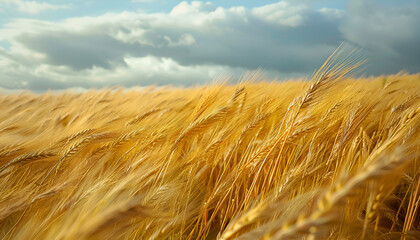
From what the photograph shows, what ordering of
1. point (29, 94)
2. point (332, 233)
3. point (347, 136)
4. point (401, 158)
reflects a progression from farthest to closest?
point (29, 94)
point (347, 136)
point (332, 233)
point (401, 158)

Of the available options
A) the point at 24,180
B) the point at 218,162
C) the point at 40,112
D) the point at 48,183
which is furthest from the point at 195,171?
the point at 40,112

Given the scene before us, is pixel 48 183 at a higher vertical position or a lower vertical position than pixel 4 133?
lower

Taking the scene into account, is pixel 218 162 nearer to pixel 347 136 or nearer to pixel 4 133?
pixel 347 136

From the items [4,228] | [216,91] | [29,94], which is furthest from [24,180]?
[29,94]

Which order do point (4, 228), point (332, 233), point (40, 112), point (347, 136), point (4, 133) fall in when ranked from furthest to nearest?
point (40, 112) → point (4, 133) → point (4, 228) → point (347, 136) → point (332, 233)

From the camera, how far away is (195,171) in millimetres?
1129

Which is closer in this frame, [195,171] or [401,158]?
[401,158]

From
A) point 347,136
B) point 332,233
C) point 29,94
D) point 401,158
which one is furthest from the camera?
point 29,94

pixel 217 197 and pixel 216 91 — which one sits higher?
pixel 216 91

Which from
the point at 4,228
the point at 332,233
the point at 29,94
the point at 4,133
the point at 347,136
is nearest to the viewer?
the point at 332,233

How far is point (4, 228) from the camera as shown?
3.64 feet

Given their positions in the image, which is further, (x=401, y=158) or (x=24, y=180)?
(x=24, y=180)

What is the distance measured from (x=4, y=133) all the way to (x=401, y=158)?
1.96 m

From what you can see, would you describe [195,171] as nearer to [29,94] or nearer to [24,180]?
[24,180]
